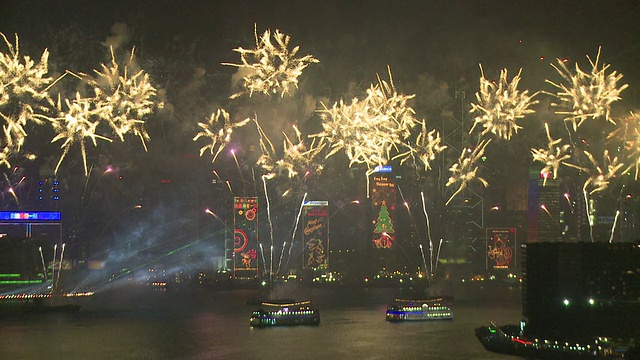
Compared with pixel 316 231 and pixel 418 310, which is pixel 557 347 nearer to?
pixel 418 310

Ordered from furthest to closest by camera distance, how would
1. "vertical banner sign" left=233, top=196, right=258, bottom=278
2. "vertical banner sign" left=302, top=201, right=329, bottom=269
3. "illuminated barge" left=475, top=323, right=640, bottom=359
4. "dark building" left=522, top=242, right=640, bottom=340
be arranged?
"vertical banner sign" left=302, top=201, right=329, bottom=269 → "vertical banner sign" left=233, top=196, right=258, bottom=278 → "dark building" left=522, top=242, right=640, bottom=340 → "illuminated barge" left=475, top=323, right=640, bottom=359

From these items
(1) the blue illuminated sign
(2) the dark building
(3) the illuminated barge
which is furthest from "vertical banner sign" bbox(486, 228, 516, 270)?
(2) the dark building

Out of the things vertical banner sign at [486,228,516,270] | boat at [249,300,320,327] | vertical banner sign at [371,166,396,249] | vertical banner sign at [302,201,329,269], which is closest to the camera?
boat at [249,300,320,327]

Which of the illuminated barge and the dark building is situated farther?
the dark building

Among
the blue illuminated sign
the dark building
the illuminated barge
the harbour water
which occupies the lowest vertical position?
the harbour water

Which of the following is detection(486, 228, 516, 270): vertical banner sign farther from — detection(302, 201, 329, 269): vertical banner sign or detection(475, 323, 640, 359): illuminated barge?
detection(475, 323, 640, 359): illuminated barge

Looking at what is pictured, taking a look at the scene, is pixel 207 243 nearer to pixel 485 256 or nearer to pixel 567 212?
pixel 485 256

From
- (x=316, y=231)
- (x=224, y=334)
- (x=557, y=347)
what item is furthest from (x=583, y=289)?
(x=316, y=231)

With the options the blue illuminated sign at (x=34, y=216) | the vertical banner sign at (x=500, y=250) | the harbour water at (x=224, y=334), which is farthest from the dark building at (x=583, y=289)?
the vertical banner sign at (x=500, y=250)
